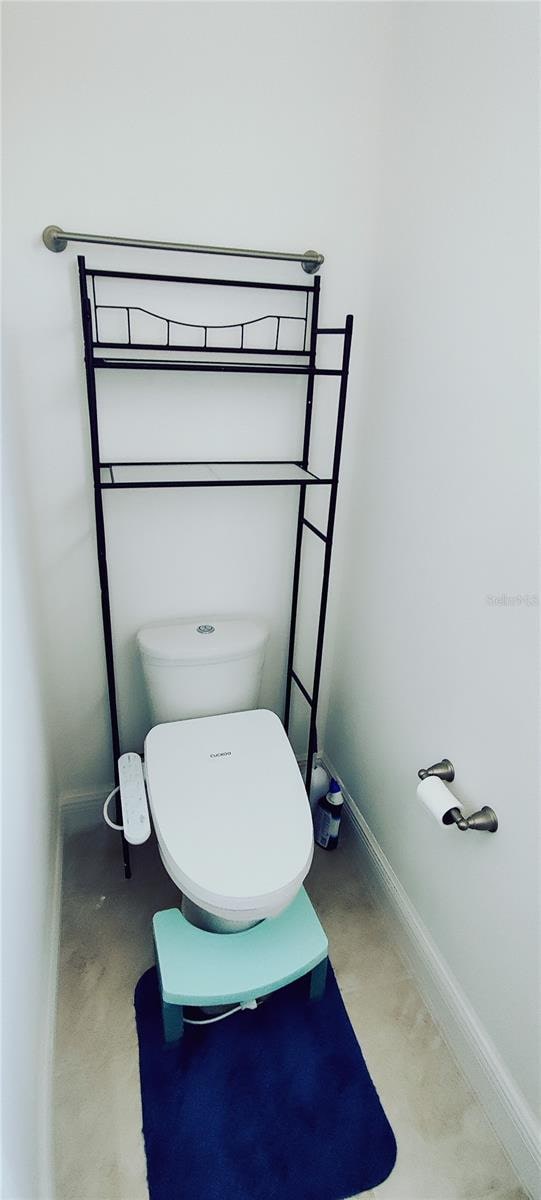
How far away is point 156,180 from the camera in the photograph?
1.21m

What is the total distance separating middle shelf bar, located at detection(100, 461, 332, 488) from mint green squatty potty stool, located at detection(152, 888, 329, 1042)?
98 cm

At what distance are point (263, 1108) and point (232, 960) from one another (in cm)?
27

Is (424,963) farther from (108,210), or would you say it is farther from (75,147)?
(75,147)

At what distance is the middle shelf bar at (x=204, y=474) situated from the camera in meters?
1.30

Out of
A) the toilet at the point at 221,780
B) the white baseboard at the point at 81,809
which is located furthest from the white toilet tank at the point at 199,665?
the white baseboard at the point at 81,809

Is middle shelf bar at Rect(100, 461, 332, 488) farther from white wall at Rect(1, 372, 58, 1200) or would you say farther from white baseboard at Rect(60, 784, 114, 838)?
white baseboard at Rect(60, 784, 114, 838)

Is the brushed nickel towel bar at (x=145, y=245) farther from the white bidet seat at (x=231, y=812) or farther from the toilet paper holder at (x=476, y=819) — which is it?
the toilet paper holder at (x=476, y=819)

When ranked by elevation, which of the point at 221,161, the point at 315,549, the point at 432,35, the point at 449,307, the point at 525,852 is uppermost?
the point at 432,35

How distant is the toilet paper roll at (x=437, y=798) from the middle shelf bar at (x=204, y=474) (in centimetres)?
67

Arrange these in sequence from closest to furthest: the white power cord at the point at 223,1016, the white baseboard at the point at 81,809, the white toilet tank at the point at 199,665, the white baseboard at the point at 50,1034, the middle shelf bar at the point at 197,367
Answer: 1. the white baseboard at the point at 50,1034
2. the middle shelf bar at the point at 197,367
3. the white power cord at the point at 223,1016
4. the white toilet tank at the point at 199,665
5. the white baseboard at the point at 81,809

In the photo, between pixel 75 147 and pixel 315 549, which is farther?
pixel 315 549

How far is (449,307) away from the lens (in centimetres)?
116

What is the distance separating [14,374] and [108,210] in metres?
0.37

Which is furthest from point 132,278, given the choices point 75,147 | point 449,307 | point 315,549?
point 315,549
